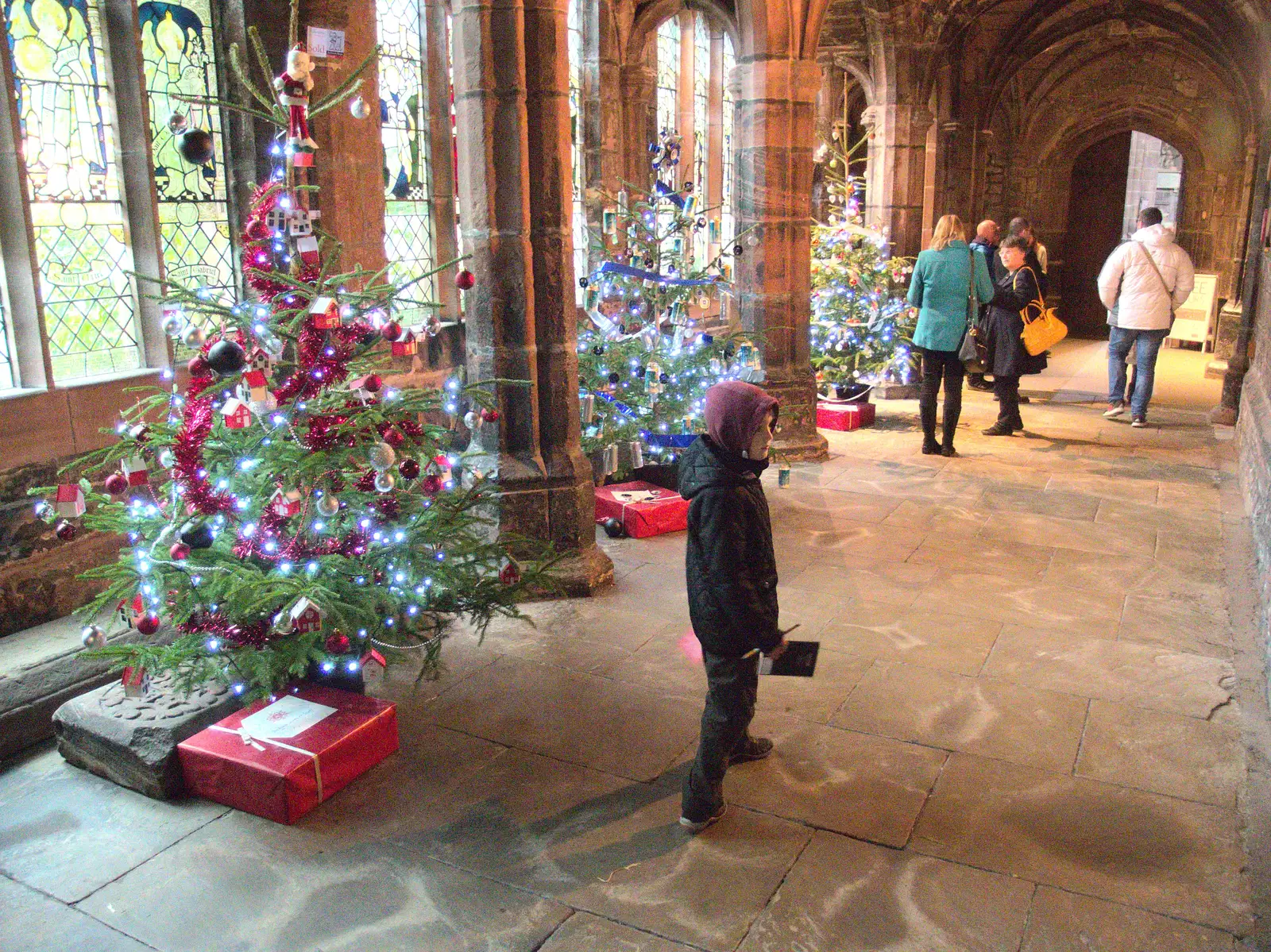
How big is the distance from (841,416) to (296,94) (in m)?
6.63

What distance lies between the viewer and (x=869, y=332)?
10.0m

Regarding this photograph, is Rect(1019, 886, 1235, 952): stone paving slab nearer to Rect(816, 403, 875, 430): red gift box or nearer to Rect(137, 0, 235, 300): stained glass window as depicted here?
Rect(137, 0, 235, 300): stained glass window

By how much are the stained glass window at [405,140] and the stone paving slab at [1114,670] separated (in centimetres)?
458

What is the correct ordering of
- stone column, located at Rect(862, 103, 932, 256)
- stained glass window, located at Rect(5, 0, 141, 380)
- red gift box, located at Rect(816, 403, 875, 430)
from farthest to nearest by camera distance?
stone column, located at Rect(862, 103, 932, 256)
red gift box, located at Rect(816, 403, 875, 430)
stained glass window, located at Rect(5, 0, 141, 380)

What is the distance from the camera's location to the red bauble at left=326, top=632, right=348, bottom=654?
370cm

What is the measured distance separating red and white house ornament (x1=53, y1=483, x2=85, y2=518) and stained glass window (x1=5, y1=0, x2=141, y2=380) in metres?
1.95

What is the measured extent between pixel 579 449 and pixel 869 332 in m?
5.04

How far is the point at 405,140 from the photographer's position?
782 cm

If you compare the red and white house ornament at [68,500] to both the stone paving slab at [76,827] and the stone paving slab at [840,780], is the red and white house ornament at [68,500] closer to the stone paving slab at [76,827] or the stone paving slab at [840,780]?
the stone paving slab at [76,827]

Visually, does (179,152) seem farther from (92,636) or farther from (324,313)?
(92,636)

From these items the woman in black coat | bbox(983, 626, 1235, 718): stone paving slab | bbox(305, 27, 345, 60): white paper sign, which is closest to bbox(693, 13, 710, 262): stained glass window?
the woman in black coat

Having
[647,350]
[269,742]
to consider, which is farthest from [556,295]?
[269,742]

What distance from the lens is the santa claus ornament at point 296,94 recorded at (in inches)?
145

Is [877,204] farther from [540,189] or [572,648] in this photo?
[572,648]
